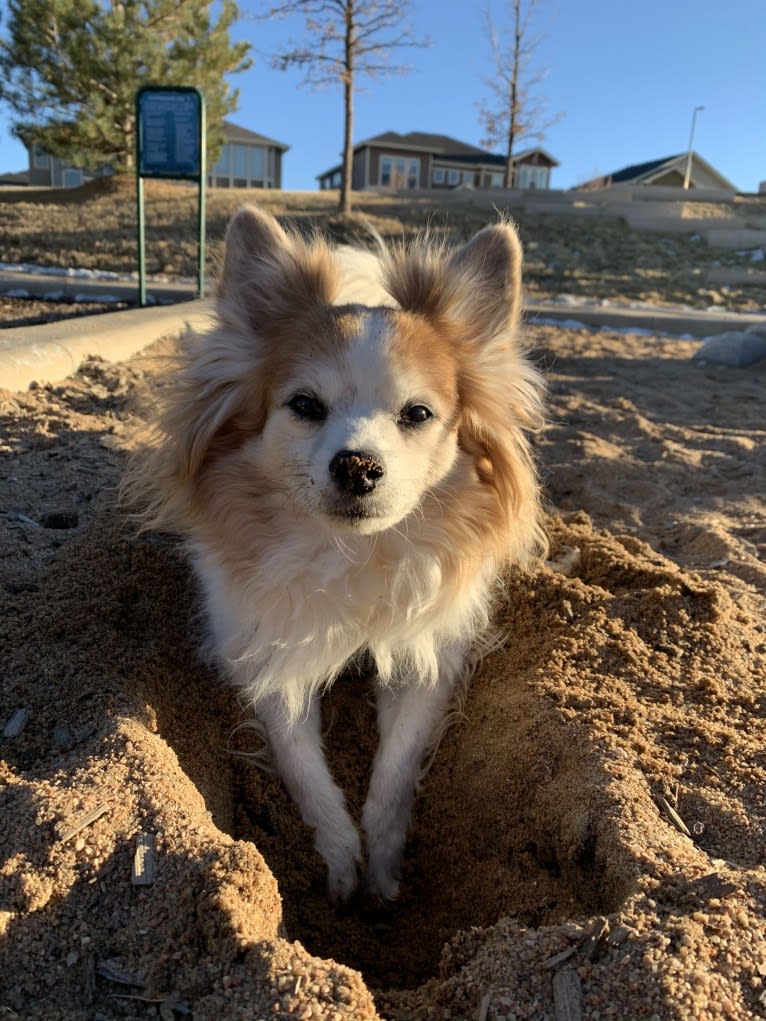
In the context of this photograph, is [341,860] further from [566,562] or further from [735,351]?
[735,351]

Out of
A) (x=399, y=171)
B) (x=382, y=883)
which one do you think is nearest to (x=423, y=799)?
(x=382, y=883)

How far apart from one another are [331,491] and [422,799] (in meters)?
1.12

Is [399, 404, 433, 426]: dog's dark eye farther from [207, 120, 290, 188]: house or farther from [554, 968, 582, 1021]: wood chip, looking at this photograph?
[207, 120, 290, 188]: house

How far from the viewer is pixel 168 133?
904 cm

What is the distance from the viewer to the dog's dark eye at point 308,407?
2407 millimetres

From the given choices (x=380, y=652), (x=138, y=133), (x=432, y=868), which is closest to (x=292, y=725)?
(x=380, y=652)

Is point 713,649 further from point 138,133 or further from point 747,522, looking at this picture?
point 138,133

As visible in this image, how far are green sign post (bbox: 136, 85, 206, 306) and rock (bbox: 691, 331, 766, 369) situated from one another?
17.7 ft

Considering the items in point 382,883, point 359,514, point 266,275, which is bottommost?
point 382,883

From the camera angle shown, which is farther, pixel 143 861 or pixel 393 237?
pixel 393 237

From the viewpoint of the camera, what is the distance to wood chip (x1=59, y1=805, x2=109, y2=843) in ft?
5.59

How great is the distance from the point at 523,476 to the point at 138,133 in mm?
8086

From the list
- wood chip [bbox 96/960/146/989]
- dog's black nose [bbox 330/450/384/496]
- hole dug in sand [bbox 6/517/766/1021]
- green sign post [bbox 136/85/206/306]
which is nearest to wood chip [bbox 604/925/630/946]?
hole dug in sand [bbox 6/517/766/1021]

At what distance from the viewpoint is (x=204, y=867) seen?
1656mm
